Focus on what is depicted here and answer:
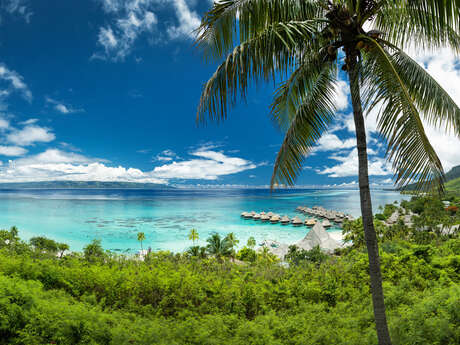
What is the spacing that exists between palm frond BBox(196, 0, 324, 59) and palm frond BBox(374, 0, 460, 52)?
3.29ft

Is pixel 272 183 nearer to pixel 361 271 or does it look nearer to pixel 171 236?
pixel 361 271

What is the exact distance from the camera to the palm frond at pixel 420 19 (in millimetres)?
2119

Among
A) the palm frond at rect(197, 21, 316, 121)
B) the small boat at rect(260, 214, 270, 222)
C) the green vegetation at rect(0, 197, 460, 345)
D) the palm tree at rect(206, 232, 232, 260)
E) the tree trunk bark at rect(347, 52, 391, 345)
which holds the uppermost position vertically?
the palm frond at rect(197, 21, 316, 121)

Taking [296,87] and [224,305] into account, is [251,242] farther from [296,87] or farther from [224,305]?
[296,87]

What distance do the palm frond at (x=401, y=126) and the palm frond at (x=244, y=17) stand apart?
0.97m

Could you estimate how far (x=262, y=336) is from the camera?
3873mm

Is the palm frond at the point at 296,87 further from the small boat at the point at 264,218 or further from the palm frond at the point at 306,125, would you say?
the small boat at the point at 264,218

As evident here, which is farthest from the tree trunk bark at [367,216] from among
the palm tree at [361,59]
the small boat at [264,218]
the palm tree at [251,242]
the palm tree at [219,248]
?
the small boat at [264,218]

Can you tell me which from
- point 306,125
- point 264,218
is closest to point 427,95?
point 306,125

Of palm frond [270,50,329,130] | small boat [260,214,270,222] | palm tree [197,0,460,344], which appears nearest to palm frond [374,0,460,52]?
palm tree [197,0,460,344]

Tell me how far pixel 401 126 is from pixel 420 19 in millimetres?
1141

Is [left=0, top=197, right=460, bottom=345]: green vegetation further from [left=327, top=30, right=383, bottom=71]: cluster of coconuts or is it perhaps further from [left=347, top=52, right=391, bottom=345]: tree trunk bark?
[left=327, top=30, right=383, bottom=71]: cluster of coconuts

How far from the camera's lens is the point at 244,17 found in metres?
2.92

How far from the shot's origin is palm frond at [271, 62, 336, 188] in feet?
13.9
